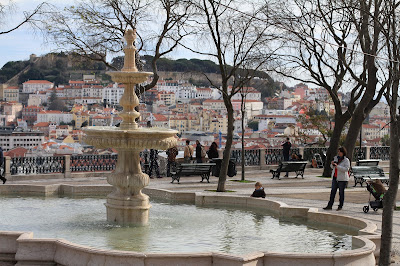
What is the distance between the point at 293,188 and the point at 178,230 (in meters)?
8.35

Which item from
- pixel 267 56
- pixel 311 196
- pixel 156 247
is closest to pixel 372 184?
pixel 311 196

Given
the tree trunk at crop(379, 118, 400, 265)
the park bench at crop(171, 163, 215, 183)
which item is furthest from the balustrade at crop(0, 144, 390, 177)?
the tree trunk at crop(379, 118, 400, 265)

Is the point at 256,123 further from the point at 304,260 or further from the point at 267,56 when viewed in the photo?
the point at 304,260

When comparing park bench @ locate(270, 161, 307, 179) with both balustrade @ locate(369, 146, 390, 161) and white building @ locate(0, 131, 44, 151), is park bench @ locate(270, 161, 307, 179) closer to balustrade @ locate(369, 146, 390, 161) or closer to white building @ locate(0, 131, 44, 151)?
balustrade @ locate(369, 146, 390, 161)

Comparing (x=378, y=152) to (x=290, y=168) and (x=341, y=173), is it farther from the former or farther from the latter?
(x=341, y=173)

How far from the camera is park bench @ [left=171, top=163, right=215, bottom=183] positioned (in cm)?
2120

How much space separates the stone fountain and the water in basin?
1.13ft

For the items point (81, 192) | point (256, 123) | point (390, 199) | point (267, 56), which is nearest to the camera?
point (390, 199)

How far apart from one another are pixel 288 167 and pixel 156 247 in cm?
1386

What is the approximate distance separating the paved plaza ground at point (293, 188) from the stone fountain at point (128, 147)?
167 inches

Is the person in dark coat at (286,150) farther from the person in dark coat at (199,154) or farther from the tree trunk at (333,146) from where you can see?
the person in dark coat at (199,154)

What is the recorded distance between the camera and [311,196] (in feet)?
58.0

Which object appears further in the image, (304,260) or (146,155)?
(146,155)

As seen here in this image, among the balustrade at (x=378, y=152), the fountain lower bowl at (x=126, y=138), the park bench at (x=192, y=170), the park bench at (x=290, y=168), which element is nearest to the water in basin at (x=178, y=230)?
the fountain lower bowl at (x=126, y=138)
